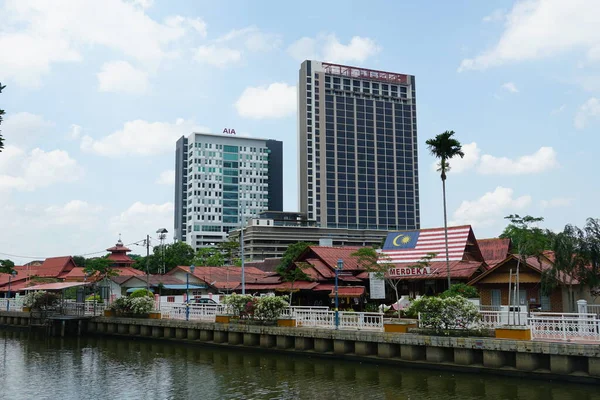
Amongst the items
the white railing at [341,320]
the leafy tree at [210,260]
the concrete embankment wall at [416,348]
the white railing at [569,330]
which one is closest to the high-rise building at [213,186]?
the leafy tree at [210,260]

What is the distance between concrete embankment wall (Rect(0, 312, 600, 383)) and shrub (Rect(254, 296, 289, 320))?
39.0 inches

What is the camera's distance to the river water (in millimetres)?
24125

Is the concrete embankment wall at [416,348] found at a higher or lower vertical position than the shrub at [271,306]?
lower

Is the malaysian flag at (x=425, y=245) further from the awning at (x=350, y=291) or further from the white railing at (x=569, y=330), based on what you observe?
the white railing at (x=569, y=330)

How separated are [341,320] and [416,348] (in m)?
5.74

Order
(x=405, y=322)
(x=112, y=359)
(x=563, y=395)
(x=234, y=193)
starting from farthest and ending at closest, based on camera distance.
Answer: (x=234, y=193)
(x=112, y=359)
(x=405, y=322)
(x=563, y=395)

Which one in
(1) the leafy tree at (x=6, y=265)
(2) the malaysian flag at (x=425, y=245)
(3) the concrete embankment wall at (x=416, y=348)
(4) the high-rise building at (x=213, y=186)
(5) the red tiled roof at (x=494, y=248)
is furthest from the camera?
(4) the high-rise building at (x=213, y=186)

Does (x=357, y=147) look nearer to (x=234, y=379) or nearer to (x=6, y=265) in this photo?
(x=6, y=265)

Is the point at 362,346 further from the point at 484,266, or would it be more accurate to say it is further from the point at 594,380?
the point at 484,266

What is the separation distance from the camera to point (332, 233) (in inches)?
6786

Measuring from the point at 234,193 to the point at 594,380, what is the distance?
582 ft

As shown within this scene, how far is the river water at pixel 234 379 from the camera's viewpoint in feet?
79.2

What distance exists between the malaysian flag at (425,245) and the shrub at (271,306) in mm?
12278

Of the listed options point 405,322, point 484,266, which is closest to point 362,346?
point 405,322
